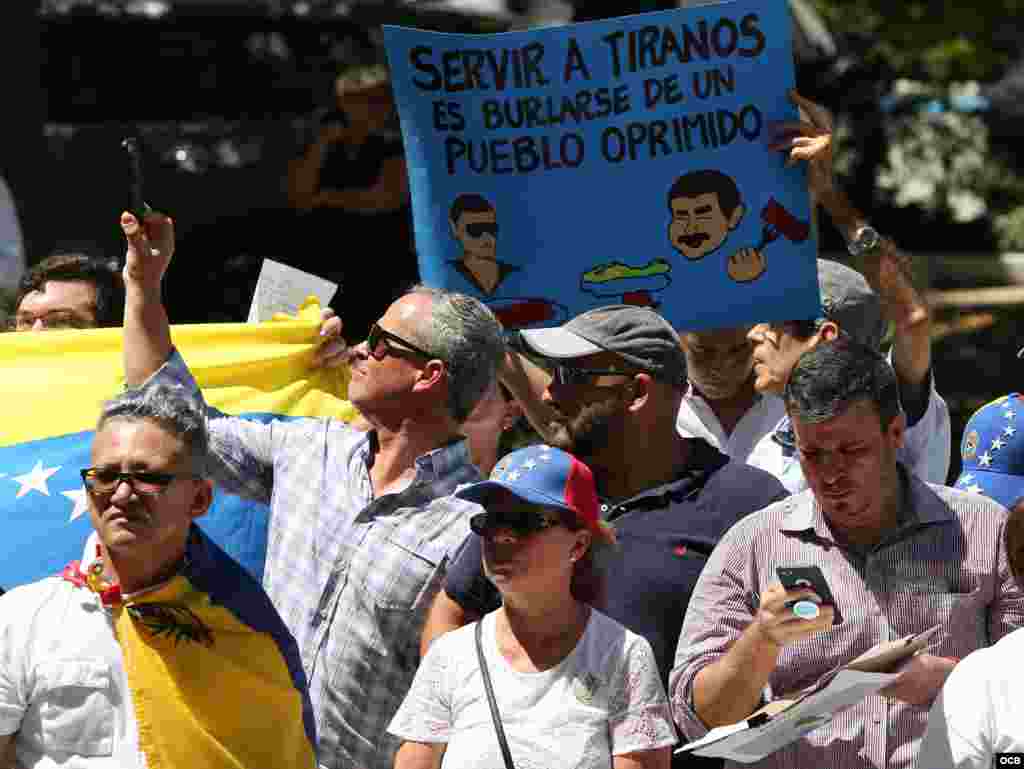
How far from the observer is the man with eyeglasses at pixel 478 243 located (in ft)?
20.0

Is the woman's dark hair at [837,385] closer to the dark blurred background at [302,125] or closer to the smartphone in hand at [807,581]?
the smartphone in hand at [807,581]

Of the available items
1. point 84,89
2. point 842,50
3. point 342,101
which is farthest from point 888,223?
point 342,101

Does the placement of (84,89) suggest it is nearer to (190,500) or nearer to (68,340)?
(68,340)

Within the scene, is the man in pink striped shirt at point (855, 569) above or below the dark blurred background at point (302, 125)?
below

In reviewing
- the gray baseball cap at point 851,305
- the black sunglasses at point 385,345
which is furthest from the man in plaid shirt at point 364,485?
the gray baseball cap at point 851,305

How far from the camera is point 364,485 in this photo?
5.26 meters

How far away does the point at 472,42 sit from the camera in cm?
611

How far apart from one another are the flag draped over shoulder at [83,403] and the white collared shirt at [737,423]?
105 centimetres

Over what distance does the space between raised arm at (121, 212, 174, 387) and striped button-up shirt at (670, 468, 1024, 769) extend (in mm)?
1624

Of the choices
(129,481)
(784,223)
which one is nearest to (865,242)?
(784,223)

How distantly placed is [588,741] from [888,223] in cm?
1903

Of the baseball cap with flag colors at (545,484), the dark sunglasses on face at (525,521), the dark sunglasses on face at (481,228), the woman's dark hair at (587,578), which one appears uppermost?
the dark sunglasses on face at (481,228)

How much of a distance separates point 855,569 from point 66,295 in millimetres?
2978

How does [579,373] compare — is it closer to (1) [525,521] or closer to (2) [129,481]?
(1) [525,521]
